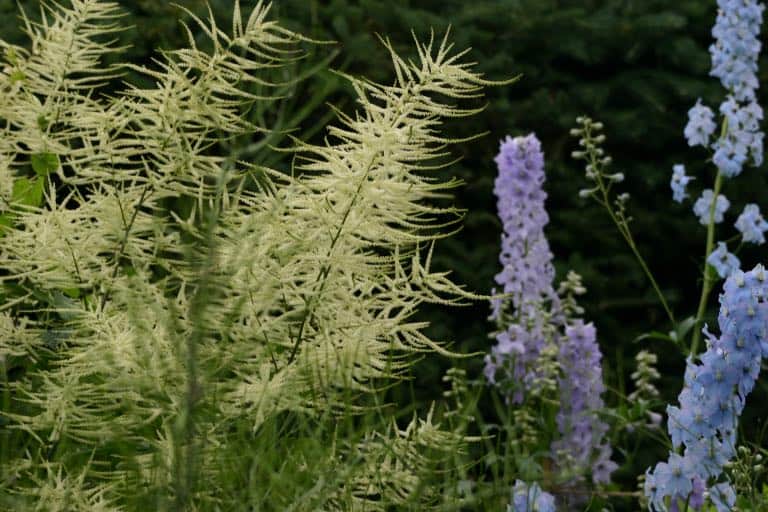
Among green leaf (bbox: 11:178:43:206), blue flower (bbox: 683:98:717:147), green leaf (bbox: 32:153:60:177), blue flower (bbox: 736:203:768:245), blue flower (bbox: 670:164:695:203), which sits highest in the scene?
blue flower (bbox: 683:98:717:147)

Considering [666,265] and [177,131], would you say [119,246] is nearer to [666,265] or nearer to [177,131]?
[177,131]

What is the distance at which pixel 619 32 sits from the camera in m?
5.81

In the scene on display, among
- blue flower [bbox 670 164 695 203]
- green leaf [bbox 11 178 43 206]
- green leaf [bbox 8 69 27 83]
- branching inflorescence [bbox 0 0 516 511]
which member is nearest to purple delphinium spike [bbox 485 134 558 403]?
blue flower [bbox 670 164 695 203]

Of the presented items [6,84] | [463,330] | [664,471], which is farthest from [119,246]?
[463,330]

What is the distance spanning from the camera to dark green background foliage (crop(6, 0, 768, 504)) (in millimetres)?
5375

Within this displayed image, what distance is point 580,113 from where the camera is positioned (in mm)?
5746

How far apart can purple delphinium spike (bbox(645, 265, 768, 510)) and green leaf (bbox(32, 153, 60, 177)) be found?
131cm

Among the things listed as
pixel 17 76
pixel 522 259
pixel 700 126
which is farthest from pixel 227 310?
pixel 700 126

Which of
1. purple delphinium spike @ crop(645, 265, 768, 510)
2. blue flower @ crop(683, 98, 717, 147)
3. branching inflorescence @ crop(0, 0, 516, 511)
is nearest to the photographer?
branching inflorescence @ crop(0, 0, 516, 511)

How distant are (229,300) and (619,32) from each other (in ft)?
13.3

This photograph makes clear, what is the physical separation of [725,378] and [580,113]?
139 inches

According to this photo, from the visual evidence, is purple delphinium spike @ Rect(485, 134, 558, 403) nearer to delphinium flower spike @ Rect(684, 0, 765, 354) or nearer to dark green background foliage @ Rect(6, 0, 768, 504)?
delphinium flower spike @ Rect(684, 0, 765, 354)

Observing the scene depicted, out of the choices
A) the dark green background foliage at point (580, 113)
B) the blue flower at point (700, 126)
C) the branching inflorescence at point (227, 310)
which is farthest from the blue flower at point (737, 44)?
the branching inflorescence at point (227, 310)

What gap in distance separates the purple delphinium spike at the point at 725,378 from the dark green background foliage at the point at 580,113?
278 centimetres
